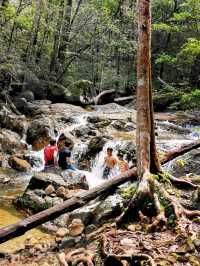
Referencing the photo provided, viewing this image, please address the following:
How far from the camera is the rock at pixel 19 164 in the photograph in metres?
17.3

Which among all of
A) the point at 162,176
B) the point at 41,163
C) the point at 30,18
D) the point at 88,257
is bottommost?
the point at 41,163

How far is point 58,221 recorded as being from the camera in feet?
34.9

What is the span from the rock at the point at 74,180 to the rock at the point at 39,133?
275 inches

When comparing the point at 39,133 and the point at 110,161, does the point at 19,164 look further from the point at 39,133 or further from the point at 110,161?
the point at 110,161

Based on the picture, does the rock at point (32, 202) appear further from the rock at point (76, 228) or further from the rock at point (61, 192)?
the rock at point (76, 228)

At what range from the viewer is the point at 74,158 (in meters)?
18.8

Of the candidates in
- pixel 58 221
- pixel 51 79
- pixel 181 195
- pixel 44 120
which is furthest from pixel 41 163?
pixel 51 79

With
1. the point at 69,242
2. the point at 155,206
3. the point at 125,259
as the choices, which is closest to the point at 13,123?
the point at 69,242

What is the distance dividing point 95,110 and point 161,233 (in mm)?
22634

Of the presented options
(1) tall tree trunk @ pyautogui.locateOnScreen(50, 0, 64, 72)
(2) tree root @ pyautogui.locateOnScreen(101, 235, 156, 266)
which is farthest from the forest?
(1) tall tree trunk @ pyautogui.locateOnScreen(50, 0, 64, 72)

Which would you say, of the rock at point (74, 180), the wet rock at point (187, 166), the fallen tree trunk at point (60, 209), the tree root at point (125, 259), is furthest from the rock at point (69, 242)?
the wet rock at point (187, 166)

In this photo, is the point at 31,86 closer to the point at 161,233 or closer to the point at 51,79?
the point at 51,79

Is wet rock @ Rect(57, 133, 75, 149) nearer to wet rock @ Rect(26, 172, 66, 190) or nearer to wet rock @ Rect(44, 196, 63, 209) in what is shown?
wet rock @ Rect(26, 172, 66, 190)

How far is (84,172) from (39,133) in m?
5.14
